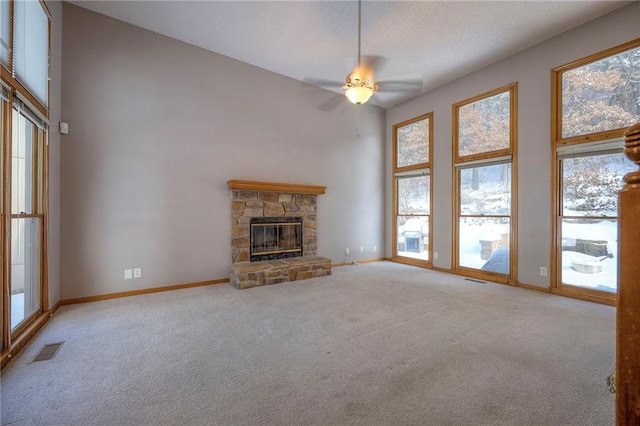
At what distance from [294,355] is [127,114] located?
149 inches

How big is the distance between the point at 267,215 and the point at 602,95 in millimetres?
4995

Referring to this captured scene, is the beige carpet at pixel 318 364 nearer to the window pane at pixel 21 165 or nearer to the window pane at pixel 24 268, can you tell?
the window pane at pixel 24 268

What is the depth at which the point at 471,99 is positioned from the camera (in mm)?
4973

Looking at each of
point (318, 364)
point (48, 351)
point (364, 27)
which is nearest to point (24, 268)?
point (48, 351)

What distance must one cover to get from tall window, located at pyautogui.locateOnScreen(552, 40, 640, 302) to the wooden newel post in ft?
12.3

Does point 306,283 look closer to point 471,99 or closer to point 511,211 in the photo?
point 511,211

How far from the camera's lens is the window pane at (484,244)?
4.58 metres

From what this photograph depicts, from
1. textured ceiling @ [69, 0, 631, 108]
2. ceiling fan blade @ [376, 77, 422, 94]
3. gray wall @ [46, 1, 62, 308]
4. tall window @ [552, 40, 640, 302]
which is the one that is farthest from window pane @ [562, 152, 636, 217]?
gray wall @ [46, 1, 62, 308]

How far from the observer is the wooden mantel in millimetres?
4449

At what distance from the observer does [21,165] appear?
2604mm

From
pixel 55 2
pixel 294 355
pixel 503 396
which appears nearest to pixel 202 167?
pixel 55 2

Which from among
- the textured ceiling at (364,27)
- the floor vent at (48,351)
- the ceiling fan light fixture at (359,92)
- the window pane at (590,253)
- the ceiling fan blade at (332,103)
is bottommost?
the floor vent at (48,351)

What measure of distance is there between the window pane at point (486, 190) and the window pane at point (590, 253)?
2.90 ft

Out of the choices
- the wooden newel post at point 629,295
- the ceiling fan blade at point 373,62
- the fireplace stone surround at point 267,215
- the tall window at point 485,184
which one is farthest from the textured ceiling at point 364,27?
the wooden newel post at point 629,295
